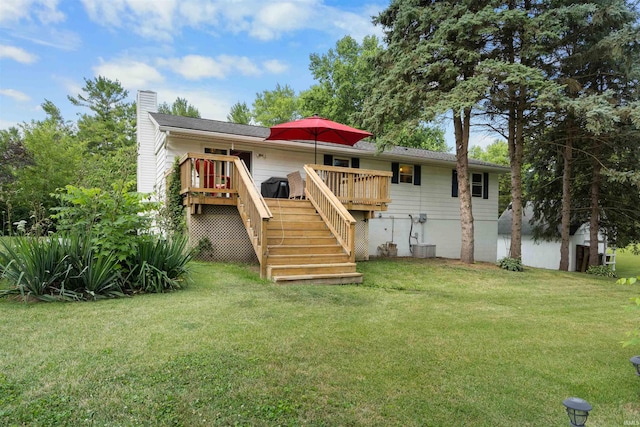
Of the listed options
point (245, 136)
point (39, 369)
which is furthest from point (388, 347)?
point (245, 136)

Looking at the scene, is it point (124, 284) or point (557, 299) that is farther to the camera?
point (557, 299)

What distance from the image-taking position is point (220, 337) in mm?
3566

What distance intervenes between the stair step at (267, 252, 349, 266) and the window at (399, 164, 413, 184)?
6853 millimetres

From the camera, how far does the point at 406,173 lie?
A: 13.5 metres

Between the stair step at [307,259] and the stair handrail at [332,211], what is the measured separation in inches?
8.8

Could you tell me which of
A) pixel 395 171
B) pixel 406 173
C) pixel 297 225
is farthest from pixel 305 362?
pixel 406 173

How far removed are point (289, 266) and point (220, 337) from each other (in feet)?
10.6

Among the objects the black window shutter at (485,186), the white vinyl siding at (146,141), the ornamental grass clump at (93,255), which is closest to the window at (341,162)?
the black window shutter at (485,186)

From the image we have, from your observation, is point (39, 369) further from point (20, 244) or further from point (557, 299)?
point (557, 299)

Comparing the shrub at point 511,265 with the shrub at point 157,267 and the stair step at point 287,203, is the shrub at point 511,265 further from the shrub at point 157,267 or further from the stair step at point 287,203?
the shrub at point 157,267

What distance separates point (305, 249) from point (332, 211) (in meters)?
1.24

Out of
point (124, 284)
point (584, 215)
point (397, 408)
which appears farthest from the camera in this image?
point (584, 215)

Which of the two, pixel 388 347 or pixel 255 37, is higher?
pixel 255 37

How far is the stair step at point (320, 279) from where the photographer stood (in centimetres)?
647
